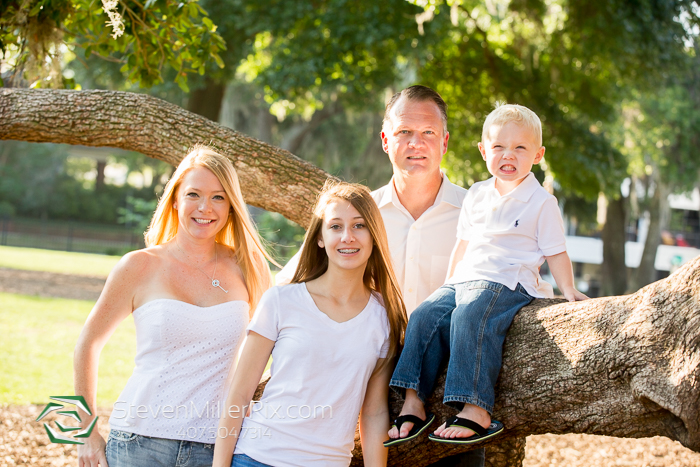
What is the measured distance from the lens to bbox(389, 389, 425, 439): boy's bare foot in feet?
8.20

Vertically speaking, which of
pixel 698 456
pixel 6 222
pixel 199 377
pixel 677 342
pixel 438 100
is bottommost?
pixel 698 456

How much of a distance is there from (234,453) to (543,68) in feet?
47.6

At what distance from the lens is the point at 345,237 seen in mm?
2604

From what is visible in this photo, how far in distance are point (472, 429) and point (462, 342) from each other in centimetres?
34

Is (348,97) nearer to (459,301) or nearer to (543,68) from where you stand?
(543,68)

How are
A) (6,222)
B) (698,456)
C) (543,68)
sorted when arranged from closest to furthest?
(698,456), (543,68), (6,222)

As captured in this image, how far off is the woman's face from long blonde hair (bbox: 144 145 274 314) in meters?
0.04

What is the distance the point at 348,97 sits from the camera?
46.1 feet

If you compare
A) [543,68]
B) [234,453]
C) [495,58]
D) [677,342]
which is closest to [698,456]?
[677,342]

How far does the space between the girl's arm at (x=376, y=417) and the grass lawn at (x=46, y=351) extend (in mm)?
5501

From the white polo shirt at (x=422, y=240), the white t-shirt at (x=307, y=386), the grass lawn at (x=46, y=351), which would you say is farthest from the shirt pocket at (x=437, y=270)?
the grass lawn at (x=46, y=351)

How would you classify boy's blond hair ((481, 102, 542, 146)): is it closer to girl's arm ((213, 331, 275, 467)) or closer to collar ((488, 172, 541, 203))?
collar ((488, 172, 541, 203))

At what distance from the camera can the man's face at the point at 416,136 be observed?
341 centimetres

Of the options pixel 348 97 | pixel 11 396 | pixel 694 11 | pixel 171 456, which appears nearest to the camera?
pixel 171 456
